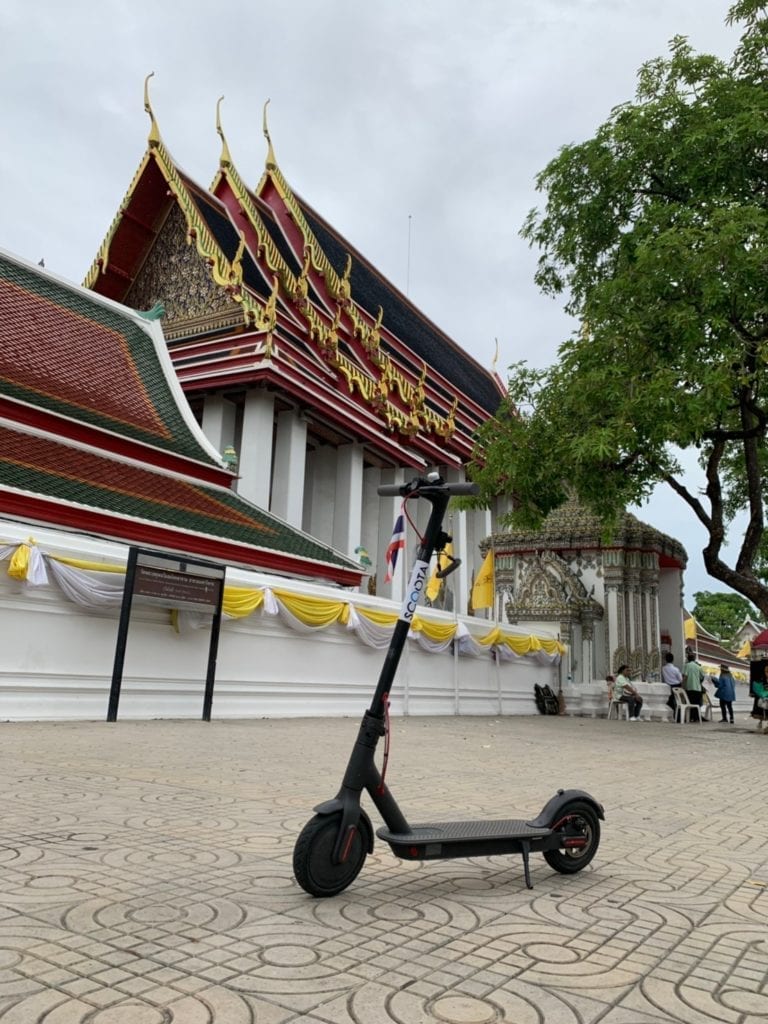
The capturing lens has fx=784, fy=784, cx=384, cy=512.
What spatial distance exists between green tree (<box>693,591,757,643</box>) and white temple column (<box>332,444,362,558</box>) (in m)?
47.5

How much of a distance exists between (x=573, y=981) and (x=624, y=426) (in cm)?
901

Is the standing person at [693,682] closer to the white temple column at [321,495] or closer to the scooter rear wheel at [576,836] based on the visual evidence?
the white temple column at [321,495]

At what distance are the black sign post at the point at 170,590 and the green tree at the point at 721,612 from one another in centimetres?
5822

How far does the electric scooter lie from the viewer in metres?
2.60

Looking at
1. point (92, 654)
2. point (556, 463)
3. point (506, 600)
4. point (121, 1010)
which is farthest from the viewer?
A: point (506, 600)

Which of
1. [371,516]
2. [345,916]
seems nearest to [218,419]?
[371,516]

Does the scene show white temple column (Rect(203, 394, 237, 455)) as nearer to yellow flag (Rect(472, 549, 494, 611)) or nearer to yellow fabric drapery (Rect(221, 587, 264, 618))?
yellow flag (Rect(472, 549, 494, 611))

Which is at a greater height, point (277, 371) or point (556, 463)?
point (277, 371)

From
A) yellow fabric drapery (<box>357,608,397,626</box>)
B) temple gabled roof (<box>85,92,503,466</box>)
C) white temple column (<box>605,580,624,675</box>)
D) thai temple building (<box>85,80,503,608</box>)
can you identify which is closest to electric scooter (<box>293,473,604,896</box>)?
yellow fabric drapery (<box>357,608,397,626</box>)

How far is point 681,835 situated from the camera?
3951 millimetres

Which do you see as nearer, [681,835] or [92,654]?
[681,835]

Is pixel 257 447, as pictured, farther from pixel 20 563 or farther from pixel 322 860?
pixel 322 860

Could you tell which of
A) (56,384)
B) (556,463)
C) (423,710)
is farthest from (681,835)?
(56,384)

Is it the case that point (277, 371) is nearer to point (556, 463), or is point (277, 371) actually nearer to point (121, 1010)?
point (556, 463)
